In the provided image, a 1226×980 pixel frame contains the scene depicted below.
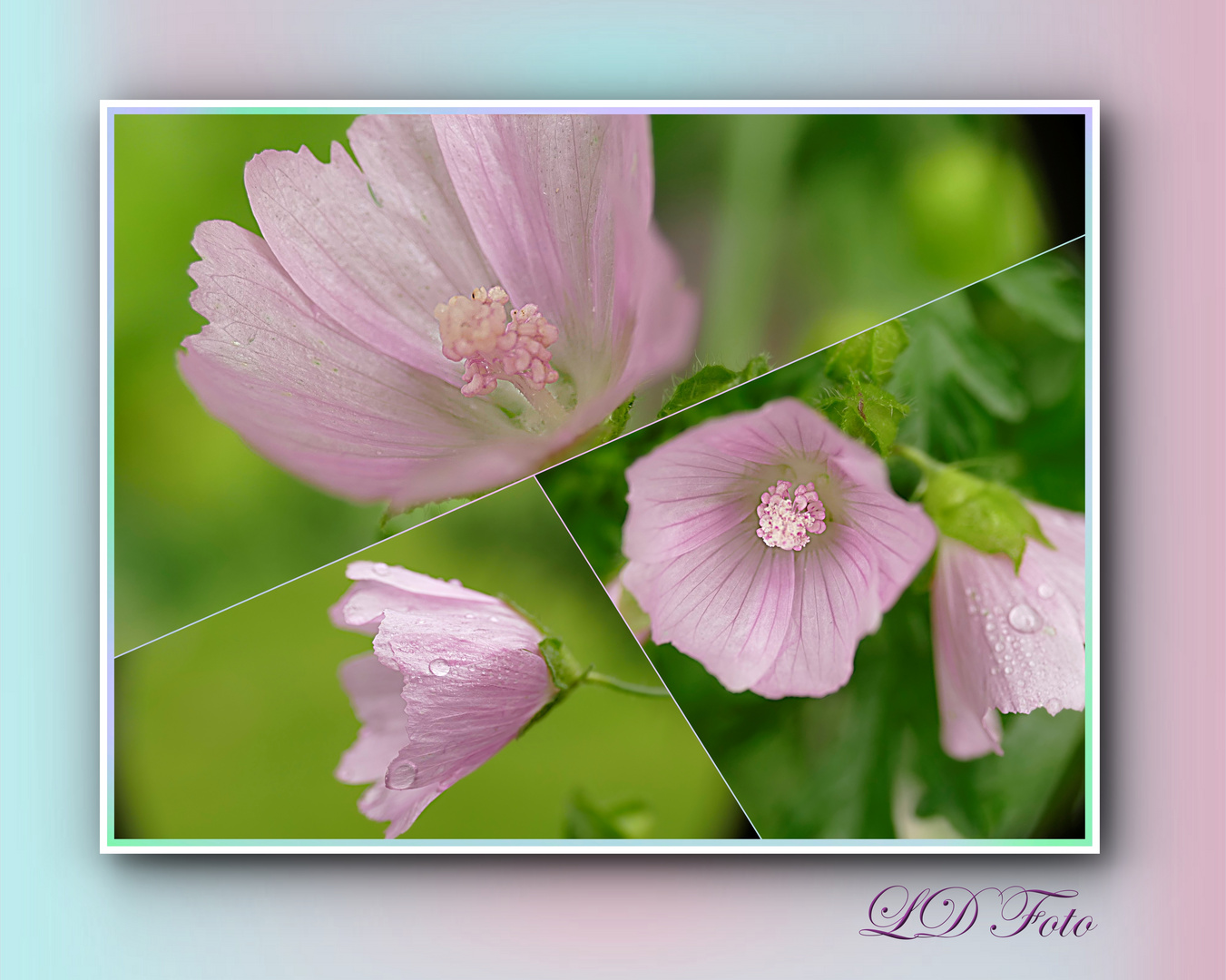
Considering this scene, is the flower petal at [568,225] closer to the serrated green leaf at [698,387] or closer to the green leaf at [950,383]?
the serrated green leaf at [698,387]

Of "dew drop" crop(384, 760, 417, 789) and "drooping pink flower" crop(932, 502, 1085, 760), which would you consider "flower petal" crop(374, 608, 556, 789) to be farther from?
"drooping pink flower" crop(932, 502, 1085, 760)

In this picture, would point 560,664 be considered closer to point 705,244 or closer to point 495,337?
point 495,337

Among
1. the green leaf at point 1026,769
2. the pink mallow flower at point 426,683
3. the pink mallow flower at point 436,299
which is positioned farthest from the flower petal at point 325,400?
the green leaf at point 1026,769

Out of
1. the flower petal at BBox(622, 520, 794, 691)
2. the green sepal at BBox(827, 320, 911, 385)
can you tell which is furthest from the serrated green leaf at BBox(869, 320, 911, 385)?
the flower petal at BBox(622, 520, 794, 691)

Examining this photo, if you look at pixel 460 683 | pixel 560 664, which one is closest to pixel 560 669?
pixel 560 664
